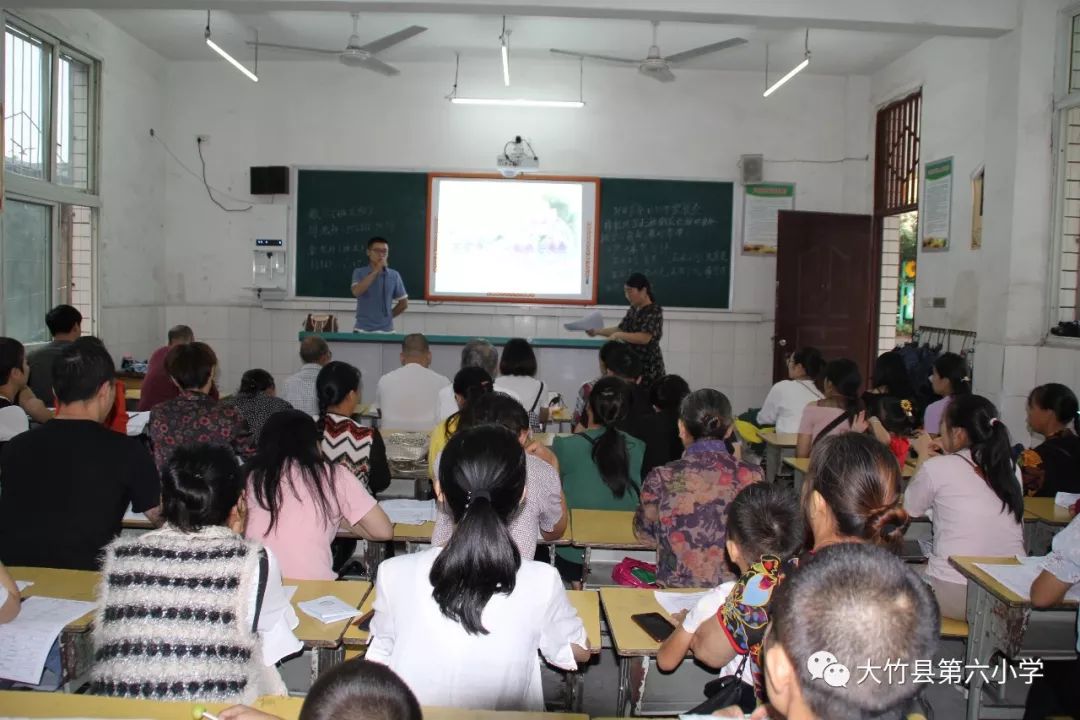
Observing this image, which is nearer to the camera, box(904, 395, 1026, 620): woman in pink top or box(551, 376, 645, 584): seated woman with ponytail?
box(904, 395, 1026, 620): woman in pink top

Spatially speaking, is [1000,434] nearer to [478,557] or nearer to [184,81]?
[478,557]

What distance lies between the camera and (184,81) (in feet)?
28.7

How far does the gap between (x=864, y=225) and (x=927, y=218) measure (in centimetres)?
110

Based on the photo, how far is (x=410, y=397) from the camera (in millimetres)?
5199

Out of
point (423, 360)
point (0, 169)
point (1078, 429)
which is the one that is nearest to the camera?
point (1078, 429)

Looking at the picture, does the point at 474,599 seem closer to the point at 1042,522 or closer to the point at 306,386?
the point at 1042,522

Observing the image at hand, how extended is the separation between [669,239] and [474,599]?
7.40 meters

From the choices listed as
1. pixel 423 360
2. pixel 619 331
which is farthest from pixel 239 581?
pixel 619 331

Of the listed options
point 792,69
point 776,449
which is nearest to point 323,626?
point 776,449

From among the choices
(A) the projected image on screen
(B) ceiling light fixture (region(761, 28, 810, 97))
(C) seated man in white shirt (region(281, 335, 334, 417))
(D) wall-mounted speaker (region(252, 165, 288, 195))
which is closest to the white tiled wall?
(A) the projected image on screen

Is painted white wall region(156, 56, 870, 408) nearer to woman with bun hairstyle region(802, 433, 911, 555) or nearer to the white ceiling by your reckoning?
the white ceiling

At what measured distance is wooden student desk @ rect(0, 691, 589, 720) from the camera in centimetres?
172

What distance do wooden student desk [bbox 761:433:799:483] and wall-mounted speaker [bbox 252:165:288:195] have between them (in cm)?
547

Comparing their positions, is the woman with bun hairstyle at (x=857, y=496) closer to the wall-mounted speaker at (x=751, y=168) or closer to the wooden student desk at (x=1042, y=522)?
the wooden student desk at (x=1042, y=522)
